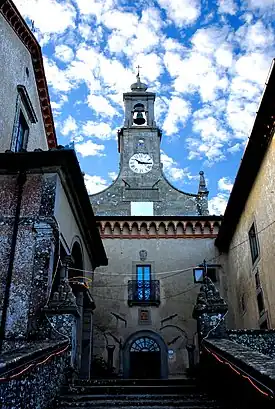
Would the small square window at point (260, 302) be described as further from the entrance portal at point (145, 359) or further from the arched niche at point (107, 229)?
the arched niche at point (107, 229)

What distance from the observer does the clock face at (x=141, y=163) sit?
26203 millimetres

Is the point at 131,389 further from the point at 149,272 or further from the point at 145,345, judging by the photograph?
the point at 149,272

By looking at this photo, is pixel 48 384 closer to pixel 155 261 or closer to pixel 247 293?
pixel 247 293

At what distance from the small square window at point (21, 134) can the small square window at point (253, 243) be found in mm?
8771

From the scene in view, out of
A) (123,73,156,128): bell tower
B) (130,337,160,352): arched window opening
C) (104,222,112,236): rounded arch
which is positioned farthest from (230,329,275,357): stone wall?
(123,73,156,128): bell tower

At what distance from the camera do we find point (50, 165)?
10.3 metres

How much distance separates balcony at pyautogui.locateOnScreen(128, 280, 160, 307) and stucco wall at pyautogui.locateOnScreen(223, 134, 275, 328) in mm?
3545

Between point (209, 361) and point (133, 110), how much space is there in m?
22.9

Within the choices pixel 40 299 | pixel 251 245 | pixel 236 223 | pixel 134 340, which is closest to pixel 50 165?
pixel 40 299

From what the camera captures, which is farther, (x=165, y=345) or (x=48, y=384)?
(x=165, y=345)

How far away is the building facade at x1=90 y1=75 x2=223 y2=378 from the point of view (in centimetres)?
1958

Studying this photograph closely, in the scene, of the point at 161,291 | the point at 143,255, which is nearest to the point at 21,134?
the point at 143,255

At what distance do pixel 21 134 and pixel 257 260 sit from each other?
9509mm

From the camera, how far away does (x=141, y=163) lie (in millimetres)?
26438
